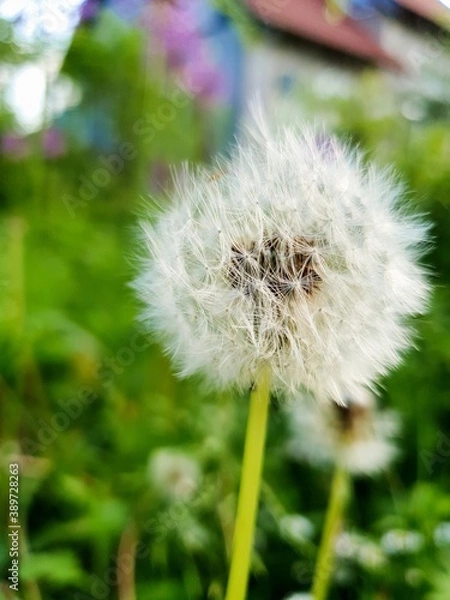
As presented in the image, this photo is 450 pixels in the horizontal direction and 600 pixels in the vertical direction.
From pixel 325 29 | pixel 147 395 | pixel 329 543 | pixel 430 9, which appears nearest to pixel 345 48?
pixel 325 29

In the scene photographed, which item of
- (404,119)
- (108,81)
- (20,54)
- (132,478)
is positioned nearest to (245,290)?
(132,478)

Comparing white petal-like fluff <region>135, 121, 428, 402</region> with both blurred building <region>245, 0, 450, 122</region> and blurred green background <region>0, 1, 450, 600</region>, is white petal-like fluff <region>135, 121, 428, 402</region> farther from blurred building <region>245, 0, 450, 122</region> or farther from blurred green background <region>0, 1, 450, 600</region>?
blurred building <region>245, 0, 450, 122</region>

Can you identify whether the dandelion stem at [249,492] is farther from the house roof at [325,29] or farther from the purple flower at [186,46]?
the house roof at [325,29]

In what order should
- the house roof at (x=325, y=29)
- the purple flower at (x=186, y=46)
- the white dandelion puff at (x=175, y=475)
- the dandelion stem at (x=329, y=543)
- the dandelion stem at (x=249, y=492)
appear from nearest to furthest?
the dandelion stem at (x=249, y=492) < the dandelion stem at (x=329, y=543) < the white dandelion puff at (x=175, y=475) < the purple flower at (x=186, y=46) < the house roof at (x=325, y=29)

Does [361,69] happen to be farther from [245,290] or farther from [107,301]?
[245,290]

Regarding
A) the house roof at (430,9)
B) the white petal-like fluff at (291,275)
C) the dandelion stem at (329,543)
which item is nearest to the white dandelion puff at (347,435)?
the dandelion stem at (329,543)

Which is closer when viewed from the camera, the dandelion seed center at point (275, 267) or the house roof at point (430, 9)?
the dandelion seed center at point (275, 267)

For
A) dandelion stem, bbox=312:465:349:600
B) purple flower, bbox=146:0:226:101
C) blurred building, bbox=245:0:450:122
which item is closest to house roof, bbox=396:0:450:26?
blurred building, bbox=245:0:450:122
